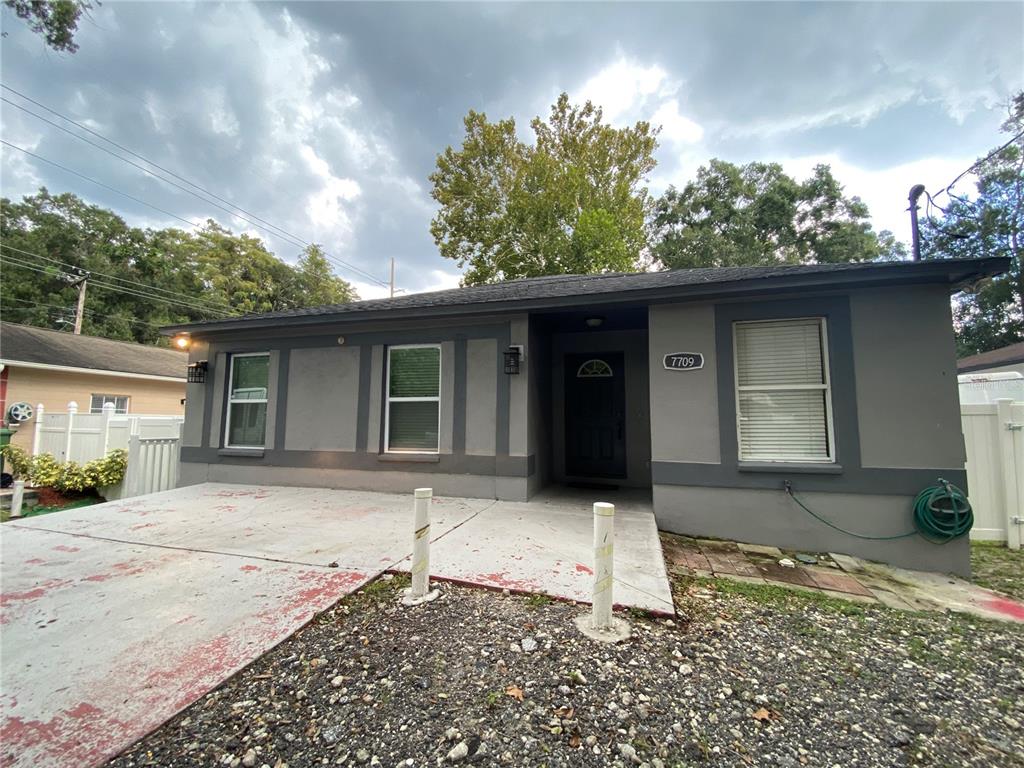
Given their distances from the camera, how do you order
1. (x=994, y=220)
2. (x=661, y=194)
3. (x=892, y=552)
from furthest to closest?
(x=661, y=194), (x=994, y=220), (x=892, y=552)

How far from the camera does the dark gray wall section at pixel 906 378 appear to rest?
3.84m

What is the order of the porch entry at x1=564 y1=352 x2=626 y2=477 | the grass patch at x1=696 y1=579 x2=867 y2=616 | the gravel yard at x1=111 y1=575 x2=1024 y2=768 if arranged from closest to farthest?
1. the gravel yard at x1=111 y1=575 x2=1024 y2=768
2. the grass patch at x1=696 y1=579 x2=867 y2=616
3. the porch entry at x1=564 y1=352 x2=626 y2=477

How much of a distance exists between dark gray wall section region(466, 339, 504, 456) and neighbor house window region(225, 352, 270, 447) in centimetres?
354

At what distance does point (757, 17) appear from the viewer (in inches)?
273

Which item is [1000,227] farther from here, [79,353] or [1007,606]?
[79,353]

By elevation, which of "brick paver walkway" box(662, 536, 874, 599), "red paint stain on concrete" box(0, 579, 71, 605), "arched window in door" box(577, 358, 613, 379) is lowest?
"brick paver walkway" box(662, 536, 874, 599)

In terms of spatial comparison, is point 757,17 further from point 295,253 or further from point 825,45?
point 295,253

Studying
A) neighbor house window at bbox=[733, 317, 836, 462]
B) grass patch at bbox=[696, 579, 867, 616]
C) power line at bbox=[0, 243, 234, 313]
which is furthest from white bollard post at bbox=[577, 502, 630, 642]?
power line at bbox=[0, 243, 234, 313]

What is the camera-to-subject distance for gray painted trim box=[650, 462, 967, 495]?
3.87 metres

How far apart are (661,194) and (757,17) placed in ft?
54.9

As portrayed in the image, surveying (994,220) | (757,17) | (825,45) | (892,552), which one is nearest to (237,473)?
(892,552)

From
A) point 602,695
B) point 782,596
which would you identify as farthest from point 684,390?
point 602,695

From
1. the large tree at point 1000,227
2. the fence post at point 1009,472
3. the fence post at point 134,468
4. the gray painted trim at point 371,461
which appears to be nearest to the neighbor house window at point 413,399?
the gray painted trim at point 371,461

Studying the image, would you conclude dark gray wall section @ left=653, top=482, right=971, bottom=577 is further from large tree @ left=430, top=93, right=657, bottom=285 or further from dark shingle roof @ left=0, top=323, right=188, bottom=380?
dark shingle roof @ left=0, top=323, right=188, bottom=380
